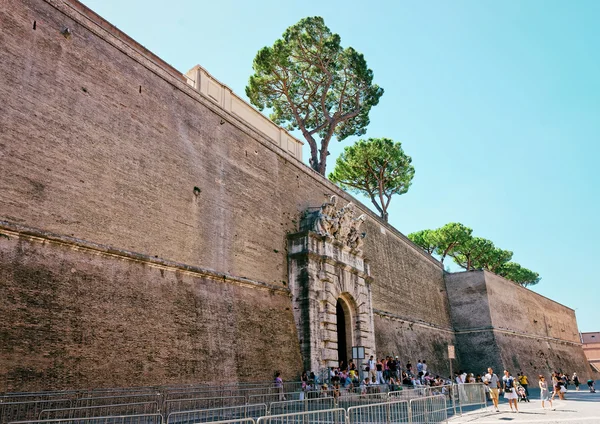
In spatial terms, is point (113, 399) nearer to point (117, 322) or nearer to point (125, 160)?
point (117, 322)

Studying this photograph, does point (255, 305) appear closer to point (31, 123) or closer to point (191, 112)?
point (191, 112)

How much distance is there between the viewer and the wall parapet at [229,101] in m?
14.3

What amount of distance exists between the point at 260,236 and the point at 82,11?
269 inches

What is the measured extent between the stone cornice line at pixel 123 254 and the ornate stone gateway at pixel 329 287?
3.60 feet

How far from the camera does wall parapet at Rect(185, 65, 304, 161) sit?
14320 millimetres

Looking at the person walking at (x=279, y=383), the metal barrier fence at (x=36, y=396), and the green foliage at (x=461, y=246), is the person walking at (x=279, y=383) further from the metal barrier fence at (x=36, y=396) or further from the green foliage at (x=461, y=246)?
the green foliage at (x=461, y=246)

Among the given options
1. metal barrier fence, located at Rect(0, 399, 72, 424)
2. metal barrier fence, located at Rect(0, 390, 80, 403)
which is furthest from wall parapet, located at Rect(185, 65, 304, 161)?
metal barrier fence, located at Rect(0, 399, 72, 424)

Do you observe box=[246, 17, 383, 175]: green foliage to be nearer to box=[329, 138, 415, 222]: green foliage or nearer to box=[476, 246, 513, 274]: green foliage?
box=[329, 138, 415, 222]: green foliage

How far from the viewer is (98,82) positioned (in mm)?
10148

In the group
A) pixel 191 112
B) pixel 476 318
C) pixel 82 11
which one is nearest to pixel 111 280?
pixel 191 112

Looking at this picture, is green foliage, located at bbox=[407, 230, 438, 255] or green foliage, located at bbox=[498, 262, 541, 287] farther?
green foliage, located at bbox=[498, 262, 541, 287]

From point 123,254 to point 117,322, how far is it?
52.8 inches

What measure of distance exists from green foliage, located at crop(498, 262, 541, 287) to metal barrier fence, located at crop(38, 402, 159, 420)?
44332mm

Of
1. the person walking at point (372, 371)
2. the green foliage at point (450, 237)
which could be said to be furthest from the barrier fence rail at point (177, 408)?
the green foliage at point (450, 237)
